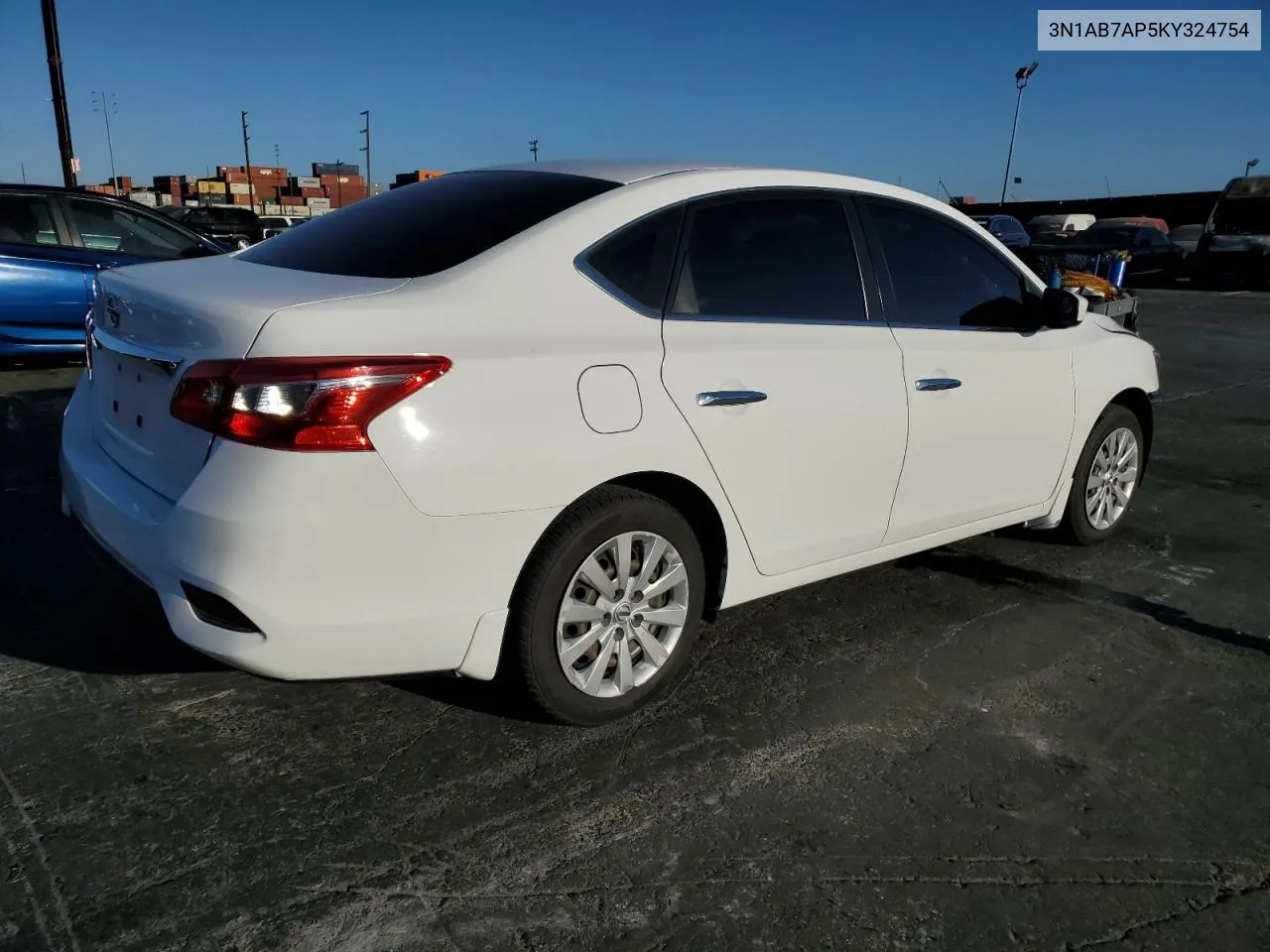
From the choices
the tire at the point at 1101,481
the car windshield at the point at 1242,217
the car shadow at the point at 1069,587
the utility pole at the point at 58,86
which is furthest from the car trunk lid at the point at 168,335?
the car windshield at the point at 1242,217

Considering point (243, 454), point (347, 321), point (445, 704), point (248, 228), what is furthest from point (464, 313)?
point (248, 228)

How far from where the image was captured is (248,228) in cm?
2075

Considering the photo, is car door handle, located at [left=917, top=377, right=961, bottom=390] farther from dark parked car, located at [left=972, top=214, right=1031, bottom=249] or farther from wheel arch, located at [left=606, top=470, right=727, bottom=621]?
dark parked car, located at [left=972, top=214, right=1031, bottom=249]

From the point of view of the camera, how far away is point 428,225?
317cm

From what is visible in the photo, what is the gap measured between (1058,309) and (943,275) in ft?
1.86

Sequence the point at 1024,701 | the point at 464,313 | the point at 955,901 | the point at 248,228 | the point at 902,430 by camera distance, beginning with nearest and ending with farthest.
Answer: the point at 955,901
the point at 464,313
the point at 1024,701
the point at 902,430
the point at 248,228

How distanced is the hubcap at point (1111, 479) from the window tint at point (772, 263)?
1.85 meters

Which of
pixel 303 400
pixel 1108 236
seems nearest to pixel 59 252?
pixel 303 400

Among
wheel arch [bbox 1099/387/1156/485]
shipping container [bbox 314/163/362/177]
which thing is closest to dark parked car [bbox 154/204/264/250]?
wheel arch [bbox 1099/387/1156/485]

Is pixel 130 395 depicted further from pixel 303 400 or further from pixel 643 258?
pixel 643 258

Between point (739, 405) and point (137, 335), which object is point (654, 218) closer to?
point (739, 405)

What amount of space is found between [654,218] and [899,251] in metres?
1.12

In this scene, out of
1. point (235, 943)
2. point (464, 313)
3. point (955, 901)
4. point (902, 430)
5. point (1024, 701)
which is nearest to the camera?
point (235, 943)

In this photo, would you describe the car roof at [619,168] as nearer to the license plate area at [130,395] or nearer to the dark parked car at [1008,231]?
the license plate area at [130,395]
